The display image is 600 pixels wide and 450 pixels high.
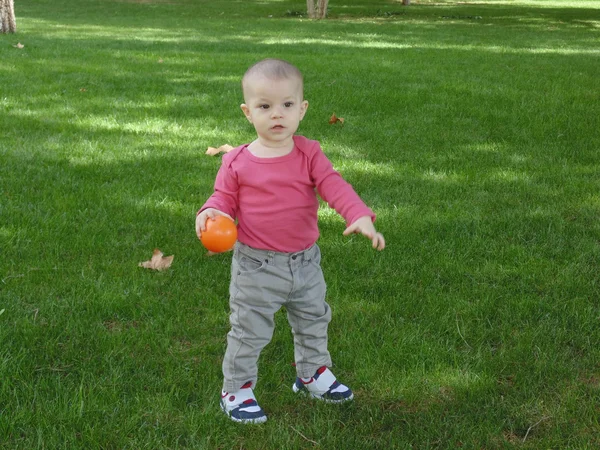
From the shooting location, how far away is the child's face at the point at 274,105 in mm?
2414

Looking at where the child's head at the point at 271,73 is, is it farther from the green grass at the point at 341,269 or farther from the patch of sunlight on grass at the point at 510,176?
the patch of sunlight on grass at the point at 510,176

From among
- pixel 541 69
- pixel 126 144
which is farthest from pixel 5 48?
pixel 541 69

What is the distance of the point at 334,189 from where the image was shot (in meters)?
2.52

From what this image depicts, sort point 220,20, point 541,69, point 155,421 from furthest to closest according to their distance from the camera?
point 220,20, point 541,69, point 155,421

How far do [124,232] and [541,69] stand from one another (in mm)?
7690

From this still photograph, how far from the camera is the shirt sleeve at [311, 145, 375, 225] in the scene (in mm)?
2463

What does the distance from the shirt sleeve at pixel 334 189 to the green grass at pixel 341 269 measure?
77cm

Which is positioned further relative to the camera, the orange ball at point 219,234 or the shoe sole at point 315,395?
the shoe sole at point 315,395

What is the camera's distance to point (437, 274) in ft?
12.4

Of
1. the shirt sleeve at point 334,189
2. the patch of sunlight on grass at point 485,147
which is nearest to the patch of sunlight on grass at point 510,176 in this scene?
the patch of sunlight on grass at point 485,147

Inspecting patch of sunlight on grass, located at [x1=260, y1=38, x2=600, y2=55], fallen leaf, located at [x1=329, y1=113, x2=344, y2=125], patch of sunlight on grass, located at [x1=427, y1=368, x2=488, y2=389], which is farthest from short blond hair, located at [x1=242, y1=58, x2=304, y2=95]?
patch of sunlight on grass, located at [x1=260, y1=38, x2=600, y2=55]

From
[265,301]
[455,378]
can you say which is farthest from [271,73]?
[455,378]

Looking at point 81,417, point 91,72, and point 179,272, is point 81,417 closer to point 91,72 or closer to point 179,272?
point 179,272

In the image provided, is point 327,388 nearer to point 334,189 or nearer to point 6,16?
point 334,189
